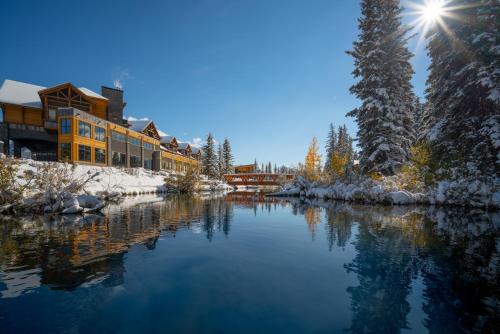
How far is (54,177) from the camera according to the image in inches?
645

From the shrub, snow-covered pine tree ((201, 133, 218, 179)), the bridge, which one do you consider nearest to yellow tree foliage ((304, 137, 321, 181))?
the bridge

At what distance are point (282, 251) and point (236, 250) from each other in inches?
59.7

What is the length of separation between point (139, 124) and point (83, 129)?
15353 millimetres

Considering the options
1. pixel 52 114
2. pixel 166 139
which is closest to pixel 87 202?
pixel 52 114

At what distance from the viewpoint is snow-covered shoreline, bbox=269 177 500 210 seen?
17.3 meters

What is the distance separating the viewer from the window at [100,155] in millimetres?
33122

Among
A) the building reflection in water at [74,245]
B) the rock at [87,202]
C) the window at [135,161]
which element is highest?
the window at [135,161]

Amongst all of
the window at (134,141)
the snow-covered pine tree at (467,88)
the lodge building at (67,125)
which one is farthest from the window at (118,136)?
the snow-covered pine tree at (467,88)

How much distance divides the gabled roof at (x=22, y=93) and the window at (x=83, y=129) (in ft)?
17.9

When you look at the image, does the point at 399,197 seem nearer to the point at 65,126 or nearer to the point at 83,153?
the point at 83,153

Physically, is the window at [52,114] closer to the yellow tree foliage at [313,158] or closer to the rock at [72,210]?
the rock at [72,210]

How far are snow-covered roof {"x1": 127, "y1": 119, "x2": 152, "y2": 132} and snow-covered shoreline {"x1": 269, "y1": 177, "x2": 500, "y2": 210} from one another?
32659 millimetres

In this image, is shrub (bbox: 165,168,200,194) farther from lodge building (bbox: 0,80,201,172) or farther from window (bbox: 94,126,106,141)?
window (bbox: 94,126,106,141)

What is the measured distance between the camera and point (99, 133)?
3378 centimetres
